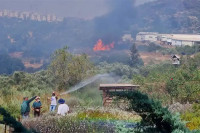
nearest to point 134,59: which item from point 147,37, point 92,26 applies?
point 147,37

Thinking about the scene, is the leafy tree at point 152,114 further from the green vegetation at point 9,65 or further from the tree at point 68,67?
the green vegetation at point 9,65

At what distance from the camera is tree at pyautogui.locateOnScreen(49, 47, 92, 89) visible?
2091cm

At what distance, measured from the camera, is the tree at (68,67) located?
2091 cm

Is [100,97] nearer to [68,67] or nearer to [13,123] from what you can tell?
[68,67]

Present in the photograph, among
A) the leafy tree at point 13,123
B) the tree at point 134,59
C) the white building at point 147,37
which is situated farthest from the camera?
the white building at point 147,37

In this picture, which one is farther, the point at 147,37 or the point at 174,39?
the point at 147,37

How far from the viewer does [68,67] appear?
68.8 ft

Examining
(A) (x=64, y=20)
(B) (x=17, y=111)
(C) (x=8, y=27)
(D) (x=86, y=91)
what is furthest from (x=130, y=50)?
(C) (x=8, y=27)

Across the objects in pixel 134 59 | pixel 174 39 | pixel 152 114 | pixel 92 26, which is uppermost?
pixel 92 26

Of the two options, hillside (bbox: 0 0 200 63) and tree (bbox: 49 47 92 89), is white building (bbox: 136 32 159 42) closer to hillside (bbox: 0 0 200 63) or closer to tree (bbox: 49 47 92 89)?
hillside (bbox: 0 0 200 63)

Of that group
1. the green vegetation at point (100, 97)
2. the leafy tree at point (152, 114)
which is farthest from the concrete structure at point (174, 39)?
the leafy tree at point (152, 114)

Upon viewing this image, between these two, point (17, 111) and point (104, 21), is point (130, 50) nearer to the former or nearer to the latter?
point (104, 21)

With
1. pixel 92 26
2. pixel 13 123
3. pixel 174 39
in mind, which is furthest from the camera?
pixel 92 26

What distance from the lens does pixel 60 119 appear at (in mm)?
8828
